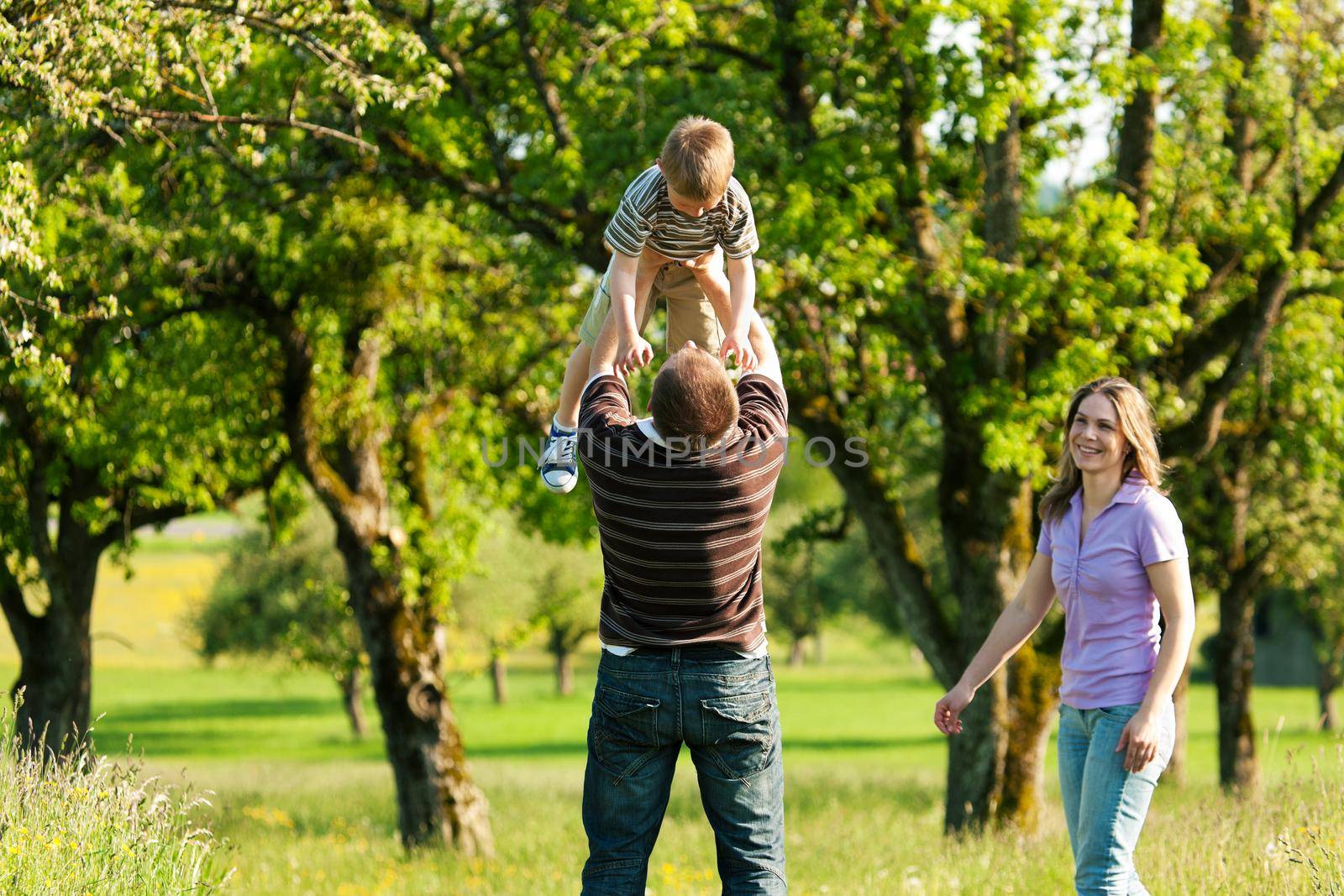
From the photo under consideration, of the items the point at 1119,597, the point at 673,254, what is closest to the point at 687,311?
the point at 673,254

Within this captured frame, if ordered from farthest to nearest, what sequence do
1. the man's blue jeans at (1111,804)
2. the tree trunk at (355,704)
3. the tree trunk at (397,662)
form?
the tree trunk at (355,704) < the tree trunk at (397,662) < the man's blue jeans at (1111,804)

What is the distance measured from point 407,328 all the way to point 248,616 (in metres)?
25.6

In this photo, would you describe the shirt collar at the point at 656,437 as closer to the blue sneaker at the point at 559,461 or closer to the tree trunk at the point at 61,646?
the blue sneaker at the point at 559,461

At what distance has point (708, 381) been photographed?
3.61 meters

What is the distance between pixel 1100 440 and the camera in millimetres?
4172

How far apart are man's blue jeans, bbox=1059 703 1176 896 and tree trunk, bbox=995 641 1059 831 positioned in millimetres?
7306

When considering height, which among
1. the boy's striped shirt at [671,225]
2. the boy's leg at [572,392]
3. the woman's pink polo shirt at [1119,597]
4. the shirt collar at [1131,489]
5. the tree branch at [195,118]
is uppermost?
the tree branch at [195,118]

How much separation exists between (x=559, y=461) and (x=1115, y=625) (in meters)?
2.00

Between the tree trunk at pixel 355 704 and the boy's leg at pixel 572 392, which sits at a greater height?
the boy's leg at pixel 572 392

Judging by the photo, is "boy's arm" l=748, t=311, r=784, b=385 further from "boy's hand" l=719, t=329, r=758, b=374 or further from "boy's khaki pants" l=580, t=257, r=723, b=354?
"boy's khaki pants" l=580, t=257, r=723, b=354

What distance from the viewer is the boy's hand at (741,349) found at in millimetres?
4215

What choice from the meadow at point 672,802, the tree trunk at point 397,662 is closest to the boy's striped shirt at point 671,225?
the meadow at point 672,802

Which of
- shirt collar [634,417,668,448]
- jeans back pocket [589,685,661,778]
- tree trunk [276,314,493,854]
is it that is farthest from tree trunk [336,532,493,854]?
shirt collar [634,417,668,448]

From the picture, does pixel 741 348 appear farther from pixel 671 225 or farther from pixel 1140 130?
pixel 1140 130
